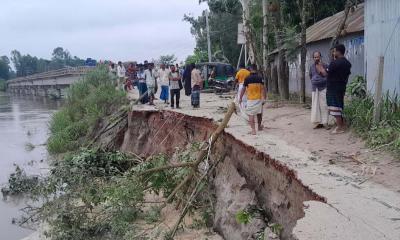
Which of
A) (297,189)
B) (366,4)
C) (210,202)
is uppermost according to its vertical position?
(366,4)

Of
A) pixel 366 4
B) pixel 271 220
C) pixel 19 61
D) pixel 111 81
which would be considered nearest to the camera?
pixel 271 220

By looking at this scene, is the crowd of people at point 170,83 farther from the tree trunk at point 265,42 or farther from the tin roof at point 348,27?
the tin roof at point 348,27

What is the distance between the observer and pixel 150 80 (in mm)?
16359

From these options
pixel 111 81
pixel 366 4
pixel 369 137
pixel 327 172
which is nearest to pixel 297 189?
pixel 327 172

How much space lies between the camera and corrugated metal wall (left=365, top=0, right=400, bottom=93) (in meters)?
8.89

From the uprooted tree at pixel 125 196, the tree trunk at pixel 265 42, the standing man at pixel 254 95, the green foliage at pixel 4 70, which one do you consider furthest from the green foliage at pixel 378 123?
the green foliage at pixel 4 70

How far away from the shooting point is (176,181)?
8.38 m

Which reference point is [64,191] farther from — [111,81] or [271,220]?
[111,81]

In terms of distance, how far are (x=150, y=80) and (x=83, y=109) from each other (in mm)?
7103

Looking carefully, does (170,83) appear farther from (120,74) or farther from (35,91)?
(35,91)

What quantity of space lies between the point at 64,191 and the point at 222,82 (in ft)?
52.2

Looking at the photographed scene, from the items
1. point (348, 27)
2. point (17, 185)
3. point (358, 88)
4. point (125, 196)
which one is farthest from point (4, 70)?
point (125, 196)

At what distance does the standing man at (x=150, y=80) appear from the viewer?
16.2 meters

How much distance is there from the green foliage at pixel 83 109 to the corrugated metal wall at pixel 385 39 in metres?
11.7
